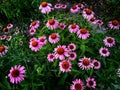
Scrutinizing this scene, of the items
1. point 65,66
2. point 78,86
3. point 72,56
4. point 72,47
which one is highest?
point 72,47

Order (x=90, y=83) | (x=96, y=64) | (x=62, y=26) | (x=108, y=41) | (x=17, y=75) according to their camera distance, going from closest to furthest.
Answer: (x=17, y=75) → (x=90, y=83) → (x=96, y=64) → (x=108, y=41) → (x=62, y=26)

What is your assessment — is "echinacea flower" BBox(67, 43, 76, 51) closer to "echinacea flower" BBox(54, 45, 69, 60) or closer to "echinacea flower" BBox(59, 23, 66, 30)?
"echinacea flower" BBox(54, 45, 69, 60)

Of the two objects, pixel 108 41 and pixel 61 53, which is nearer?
pixel 61 53

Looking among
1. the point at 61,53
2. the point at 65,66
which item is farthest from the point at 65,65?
the point at 61,53

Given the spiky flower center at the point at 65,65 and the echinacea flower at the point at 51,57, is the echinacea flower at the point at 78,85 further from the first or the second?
the echinacea flower at the point at 51,57

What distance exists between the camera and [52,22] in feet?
8.85

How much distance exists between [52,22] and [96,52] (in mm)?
567

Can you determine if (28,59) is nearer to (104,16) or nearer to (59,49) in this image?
(59,49)

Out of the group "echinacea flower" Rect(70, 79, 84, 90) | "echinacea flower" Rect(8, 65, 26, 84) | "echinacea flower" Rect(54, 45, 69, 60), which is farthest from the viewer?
"echinacea flower" Rect(54, 45, 69, 60)

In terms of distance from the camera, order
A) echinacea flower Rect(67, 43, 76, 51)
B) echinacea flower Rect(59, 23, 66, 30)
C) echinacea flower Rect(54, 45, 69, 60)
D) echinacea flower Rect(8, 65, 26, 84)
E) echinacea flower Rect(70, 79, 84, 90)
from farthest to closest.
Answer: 1. echinacea flower Rect(59, 23, 66, 30)
2. echinacea flower Rect(67, 43, 76, 51)
3. echinacea flower Rect(54, 45, 69, 60)
4. echinacea flower Rect(70, 79, 84, 90)
5. echinacea flower Rect(8, 65, 26, 84)

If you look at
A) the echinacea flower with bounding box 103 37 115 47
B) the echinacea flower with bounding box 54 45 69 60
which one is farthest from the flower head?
the echinacea flower with bounding box 103 37 115 47

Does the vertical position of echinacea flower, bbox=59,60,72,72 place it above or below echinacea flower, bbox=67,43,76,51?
below

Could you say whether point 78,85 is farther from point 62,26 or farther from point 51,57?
point 62,26

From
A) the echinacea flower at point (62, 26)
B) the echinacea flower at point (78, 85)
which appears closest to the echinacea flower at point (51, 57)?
the echinacea flower at point (78, 85)
